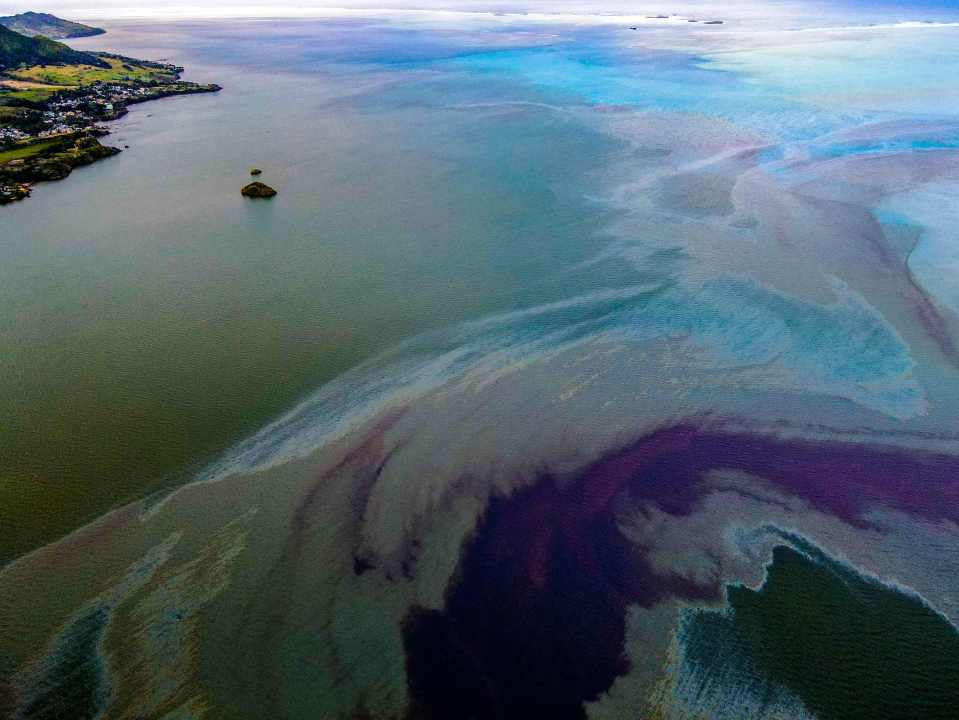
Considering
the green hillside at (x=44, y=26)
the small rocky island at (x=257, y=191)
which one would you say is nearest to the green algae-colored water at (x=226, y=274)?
the small rocky island at (x=257, y=191)

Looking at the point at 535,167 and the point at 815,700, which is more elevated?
Result: the point at 535,167

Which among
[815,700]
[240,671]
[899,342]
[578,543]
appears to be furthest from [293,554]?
[899,342]

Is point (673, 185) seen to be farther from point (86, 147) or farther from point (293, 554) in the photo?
point (86, 147)

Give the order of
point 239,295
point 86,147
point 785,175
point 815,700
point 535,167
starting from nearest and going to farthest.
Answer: point 815,700, point 239,295, point 785,175, point 535,167, point 86,147

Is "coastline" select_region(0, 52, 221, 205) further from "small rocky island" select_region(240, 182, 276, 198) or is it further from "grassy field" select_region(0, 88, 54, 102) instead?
"small rocky island" select_region(240, 182, 276, 198)

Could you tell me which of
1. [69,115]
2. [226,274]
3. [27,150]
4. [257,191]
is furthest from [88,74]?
[226,274]

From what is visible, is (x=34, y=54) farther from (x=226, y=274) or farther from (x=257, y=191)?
(x=226, y=274)
